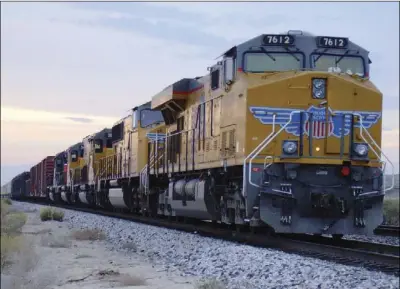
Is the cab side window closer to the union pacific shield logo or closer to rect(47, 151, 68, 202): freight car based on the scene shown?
the union pacific shield logo

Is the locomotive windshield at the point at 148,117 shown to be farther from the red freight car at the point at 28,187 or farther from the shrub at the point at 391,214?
the red freight car at the point at 28,187

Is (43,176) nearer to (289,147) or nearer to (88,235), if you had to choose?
(88,235)

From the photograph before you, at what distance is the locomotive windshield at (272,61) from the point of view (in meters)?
11.6

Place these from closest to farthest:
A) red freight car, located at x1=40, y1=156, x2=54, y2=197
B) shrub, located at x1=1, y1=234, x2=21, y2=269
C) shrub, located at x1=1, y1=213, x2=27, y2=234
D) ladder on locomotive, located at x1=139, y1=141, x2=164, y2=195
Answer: shrub, located at x1=1, y1=234, x2=21, y2=269 → shrub, located at x1=1, y1=213, x2=27, y2=234 → ladder on locomotive, located at x1=139, y1=141, x2=164, y2=195 → red freight car, located at x1=40, y1=156, x2=54, y2=197

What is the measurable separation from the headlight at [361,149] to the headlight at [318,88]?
1.08m

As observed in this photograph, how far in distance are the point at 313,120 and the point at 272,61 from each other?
1453 mm

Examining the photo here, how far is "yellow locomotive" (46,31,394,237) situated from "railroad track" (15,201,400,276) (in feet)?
1.39

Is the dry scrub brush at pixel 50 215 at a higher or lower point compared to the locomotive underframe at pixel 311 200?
lower

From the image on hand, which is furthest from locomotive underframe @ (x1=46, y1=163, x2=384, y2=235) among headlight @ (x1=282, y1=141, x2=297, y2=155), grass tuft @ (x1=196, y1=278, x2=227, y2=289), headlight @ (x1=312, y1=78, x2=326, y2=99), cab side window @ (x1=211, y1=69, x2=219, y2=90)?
grass tuft @ (x1=196, y1=278, x2=227, y2=289)

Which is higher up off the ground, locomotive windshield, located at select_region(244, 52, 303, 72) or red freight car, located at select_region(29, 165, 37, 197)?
locomotive windshield, located at select_region(244, 52, 303, 72)

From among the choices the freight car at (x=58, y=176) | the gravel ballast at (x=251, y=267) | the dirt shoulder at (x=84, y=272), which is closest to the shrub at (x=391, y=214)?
the gravel ballast at (x=251, y=267)

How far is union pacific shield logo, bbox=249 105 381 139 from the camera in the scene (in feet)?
35.9

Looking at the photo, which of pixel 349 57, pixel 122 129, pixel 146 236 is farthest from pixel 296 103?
pixel 122 129

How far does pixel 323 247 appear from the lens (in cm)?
1075
